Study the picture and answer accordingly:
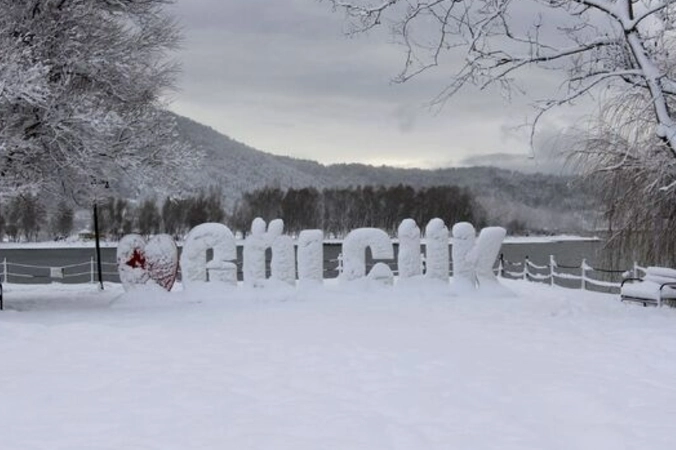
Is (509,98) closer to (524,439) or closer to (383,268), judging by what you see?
(383,268)

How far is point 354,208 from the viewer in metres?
116

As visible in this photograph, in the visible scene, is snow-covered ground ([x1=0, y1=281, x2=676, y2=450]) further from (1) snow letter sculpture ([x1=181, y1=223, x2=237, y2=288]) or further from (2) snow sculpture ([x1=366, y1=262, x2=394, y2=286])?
(2) snow sculpture ([x1=366, y1=262, x2=394, y2=286])

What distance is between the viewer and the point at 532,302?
14.3 meters

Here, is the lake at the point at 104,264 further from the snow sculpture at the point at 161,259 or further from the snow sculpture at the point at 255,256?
the snow sculpture at the point at 255,256

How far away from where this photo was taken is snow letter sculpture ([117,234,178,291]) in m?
14.9

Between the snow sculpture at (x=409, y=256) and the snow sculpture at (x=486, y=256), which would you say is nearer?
the snow sculpture at (x=486, y=256)

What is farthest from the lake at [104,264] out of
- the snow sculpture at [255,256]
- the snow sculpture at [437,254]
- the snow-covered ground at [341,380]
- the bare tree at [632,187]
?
the snow-covered ground at [341,380]

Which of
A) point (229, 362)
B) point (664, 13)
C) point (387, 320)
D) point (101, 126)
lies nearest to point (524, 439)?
point (229, 362)

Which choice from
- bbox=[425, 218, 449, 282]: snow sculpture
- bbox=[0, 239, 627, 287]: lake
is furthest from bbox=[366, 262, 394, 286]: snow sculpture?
bbox=[0, 239, 627, 287]: lake

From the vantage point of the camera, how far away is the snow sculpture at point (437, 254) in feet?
51.6

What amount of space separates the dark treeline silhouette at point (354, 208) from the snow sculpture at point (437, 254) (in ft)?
312

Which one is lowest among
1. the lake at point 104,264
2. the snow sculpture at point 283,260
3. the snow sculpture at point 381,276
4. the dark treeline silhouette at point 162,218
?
the lake at point 104,264

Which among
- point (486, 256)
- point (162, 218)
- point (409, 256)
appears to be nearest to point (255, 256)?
point (409, 256)

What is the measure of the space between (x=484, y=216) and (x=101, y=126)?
11952 centimetres
